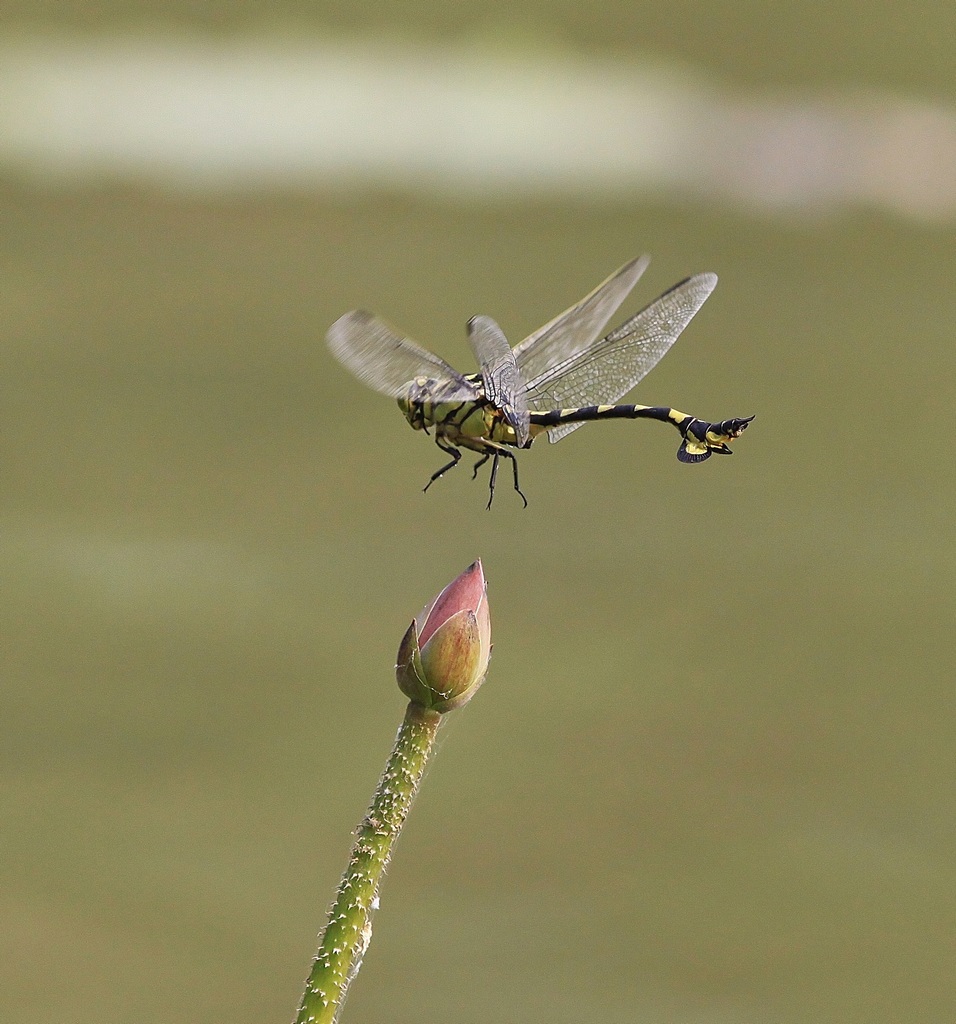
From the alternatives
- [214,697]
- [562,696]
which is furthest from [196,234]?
[562,696]

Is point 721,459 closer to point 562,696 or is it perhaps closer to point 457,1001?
point 562,696

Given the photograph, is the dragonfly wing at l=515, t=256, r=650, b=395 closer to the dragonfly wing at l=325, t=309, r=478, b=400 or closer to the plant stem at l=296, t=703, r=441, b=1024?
the dragonfly wing at l=325, t=309, r=478, b=400

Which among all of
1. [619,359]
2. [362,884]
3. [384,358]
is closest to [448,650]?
[362,884]

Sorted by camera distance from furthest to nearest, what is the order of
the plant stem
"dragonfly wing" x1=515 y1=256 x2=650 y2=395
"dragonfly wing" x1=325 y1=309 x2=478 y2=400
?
1. "dragonfly wing" x1=515 y1=256 x2=650 y2=395
2. "dragonfly wing" x1=325 y1=309 x2=478 y2=400
3. the plant stem

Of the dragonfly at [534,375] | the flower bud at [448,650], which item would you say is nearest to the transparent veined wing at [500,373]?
the dragonfly at [534,375]

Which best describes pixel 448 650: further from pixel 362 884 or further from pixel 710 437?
pixel 710 437

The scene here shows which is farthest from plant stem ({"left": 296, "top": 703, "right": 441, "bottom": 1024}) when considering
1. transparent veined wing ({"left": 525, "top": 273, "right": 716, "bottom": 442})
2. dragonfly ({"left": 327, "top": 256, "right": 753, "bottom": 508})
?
transparent veined wing ({"left": 525, "top": 273, "right": 716, "bottom": 442})
